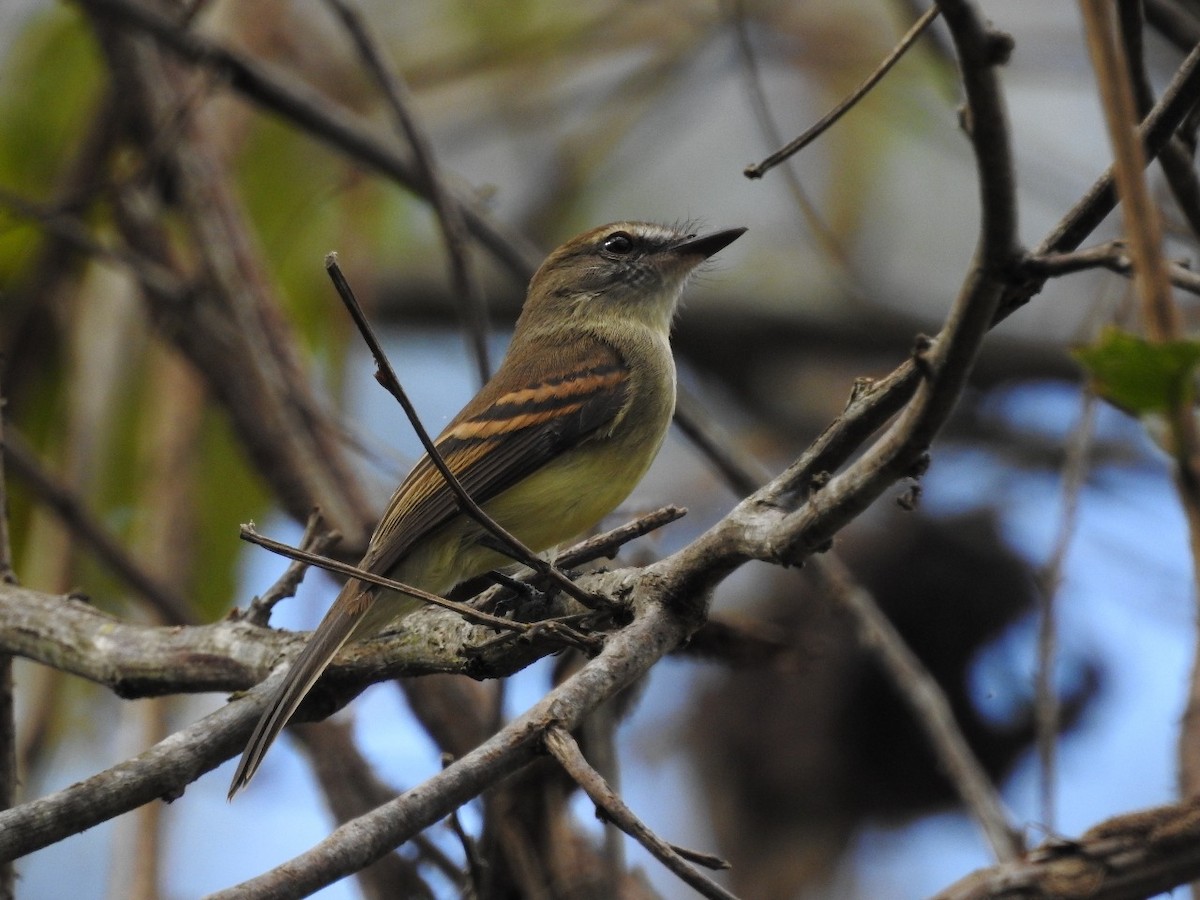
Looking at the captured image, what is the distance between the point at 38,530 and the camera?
604cm

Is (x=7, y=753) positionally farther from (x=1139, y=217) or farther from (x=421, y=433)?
(x=1139, y=217)

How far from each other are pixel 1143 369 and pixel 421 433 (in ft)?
3.88

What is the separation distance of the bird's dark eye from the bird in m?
0.16

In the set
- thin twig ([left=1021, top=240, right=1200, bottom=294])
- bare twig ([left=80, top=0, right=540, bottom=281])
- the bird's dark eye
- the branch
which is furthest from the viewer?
bare twig ([left=80, top=0, right=540, bottom=281])

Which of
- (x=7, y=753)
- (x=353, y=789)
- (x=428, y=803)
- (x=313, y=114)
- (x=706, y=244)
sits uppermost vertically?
(x=313, y=114)

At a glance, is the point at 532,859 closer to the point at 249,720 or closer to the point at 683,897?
the point at 249,720

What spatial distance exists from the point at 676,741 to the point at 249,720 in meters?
4.21

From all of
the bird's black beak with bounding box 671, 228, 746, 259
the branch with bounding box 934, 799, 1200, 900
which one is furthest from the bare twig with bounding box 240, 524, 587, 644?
the bird's black beak with bounding box 671, 228, 746, 259

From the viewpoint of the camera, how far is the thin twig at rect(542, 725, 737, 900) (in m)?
1.94

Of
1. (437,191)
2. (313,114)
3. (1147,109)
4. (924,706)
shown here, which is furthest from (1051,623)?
(313,114)

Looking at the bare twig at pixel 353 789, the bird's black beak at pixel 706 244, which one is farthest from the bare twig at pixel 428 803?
the bird's black beak at pixel 706 244

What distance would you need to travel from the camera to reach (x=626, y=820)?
6.40ft

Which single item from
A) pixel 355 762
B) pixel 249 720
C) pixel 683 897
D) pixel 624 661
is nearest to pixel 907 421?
pixel 624 661

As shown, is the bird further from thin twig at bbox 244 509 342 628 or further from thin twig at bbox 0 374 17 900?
thin twig at bbox 0 374 17 900
